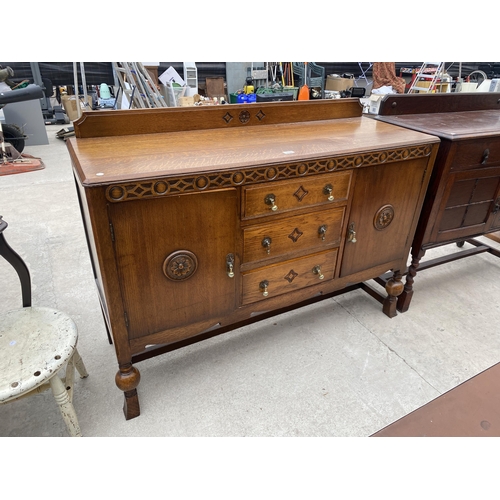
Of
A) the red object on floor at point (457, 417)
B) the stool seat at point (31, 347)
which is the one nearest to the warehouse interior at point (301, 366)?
the red object on floor at point (457, 417)

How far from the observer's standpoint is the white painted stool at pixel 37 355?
1.19 metres

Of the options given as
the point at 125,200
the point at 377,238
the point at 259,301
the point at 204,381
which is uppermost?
the point at 125,200

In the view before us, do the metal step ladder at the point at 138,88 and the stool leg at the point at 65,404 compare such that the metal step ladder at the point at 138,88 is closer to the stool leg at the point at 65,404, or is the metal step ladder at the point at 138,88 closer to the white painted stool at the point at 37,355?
the white painted stool at the point at 37,355

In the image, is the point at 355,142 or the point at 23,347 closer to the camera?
the point at 23,347

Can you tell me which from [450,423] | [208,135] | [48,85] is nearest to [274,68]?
[48,85]

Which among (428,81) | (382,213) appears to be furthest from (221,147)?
(428,81)

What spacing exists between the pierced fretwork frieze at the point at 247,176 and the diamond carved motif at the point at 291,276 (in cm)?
44

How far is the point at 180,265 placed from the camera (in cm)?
133

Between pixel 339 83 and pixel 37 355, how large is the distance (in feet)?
30.4

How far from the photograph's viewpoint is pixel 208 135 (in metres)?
1.61

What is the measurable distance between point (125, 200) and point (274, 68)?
809cm

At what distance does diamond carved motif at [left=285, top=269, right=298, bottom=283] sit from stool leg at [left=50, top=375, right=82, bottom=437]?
96 centimetres

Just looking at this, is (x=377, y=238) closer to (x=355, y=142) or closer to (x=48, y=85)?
(x=355, y=142)

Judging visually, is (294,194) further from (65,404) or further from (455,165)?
(65,404)
